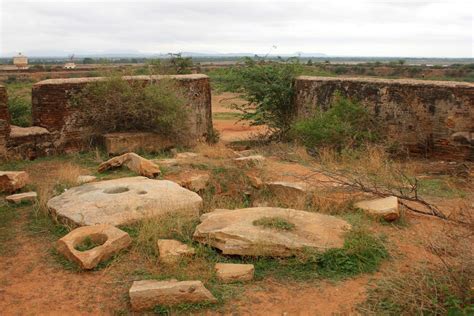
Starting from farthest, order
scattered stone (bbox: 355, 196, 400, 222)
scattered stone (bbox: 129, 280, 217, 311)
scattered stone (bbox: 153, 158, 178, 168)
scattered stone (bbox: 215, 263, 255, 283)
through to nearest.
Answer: scattered stone (bbox: 153, 158, 178, 168) < scattered stone (bbox: 355, 196, 400, 222) < scattered stone (bbox: 215, 263, 255, 283) < scattered stone (bbox: 129, 280, 217, 311)

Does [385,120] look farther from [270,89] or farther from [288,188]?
[288,188]

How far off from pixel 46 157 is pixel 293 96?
19.4 feet

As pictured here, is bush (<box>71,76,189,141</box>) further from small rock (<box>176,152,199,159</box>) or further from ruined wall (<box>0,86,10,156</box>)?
ruined wall (<box>0,86,10,156</box>)

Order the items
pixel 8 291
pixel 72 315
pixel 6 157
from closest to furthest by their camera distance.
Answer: pixel 72 315
pixel 8 291
pixel 6 157

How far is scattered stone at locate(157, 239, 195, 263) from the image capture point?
4316 millimetres

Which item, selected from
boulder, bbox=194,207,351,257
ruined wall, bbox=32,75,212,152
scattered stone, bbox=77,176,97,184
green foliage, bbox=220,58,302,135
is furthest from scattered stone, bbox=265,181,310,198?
green foliage, bbox=220,58,302,135

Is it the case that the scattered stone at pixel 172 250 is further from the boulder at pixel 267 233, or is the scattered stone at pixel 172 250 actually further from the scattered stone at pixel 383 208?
the scattered stone at pixel 383 208

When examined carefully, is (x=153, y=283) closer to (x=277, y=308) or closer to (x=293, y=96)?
(x=277, y=308)

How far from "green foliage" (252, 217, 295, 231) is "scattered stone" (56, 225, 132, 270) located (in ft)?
4.28

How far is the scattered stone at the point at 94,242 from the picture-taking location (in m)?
4.35

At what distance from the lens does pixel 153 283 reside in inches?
152

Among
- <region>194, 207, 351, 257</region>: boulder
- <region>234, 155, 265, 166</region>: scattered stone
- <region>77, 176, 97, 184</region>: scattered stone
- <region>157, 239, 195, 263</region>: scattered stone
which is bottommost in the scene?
<region>157, 239, 195, 263</region>: scattered stone

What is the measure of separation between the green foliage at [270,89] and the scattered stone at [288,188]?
507cm

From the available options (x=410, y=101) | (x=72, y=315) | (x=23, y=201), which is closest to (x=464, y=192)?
(x=410, y=101)
